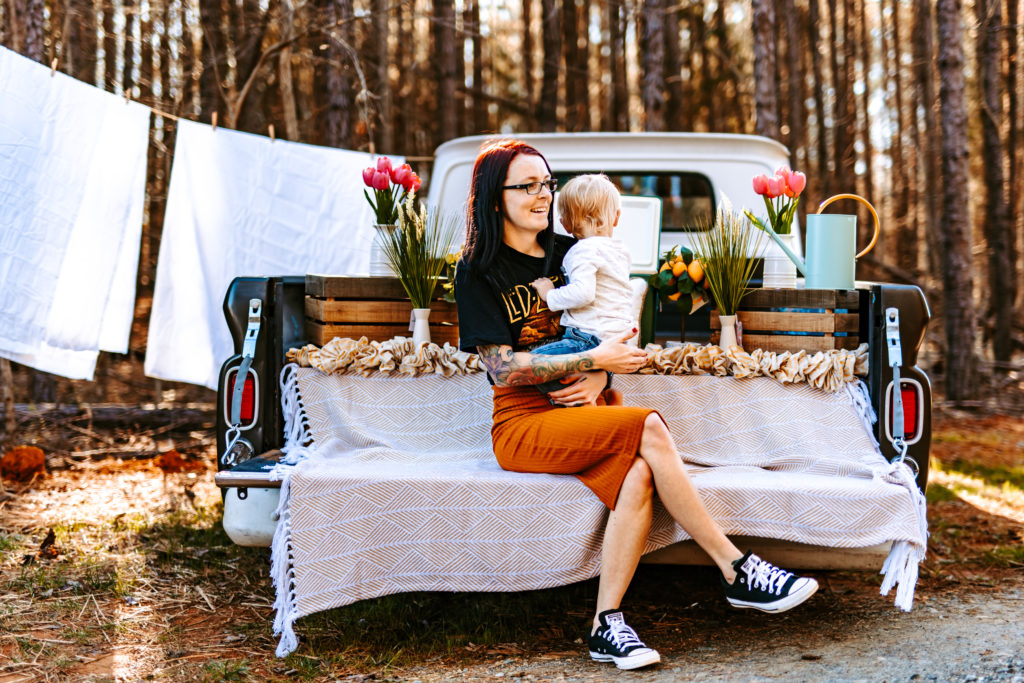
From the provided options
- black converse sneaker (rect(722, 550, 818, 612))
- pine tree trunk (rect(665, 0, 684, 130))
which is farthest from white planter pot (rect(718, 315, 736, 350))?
pine tree trunk (rect(665, 0, 684, 130))

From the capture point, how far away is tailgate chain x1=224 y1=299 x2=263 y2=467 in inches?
131

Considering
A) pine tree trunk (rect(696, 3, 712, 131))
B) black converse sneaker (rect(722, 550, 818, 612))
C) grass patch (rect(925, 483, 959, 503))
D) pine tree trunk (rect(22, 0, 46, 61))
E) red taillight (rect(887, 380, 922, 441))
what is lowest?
grass patch (rect(925, 483, 959, 503))

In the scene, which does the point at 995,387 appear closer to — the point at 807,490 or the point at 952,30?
the point at 952,30

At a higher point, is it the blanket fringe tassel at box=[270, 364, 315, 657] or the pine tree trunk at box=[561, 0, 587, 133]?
the pine tree trunk at box=[561, 0, 587, 133]

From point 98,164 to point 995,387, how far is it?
8.18 m

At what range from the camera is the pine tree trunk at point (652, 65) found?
379 inches

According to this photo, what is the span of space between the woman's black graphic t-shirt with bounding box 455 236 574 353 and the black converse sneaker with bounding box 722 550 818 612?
95 centimetres

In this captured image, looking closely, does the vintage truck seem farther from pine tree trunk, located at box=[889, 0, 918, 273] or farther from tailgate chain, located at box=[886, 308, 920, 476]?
pine tree trunk, located at box=[889, 0, 918, 273]

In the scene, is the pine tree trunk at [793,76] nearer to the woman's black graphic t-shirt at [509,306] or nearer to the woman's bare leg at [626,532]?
the woman's black graphic t-shirt at [509,306]

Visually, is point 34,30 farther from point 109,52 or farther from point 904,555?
point 109,52

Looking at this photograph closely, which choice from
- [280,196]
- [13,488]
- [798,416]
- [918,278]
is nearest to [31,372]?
[13,488]

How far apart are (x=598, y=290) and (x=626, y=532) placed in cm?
77

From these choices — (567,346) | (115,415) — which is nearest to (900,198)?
(115,415)

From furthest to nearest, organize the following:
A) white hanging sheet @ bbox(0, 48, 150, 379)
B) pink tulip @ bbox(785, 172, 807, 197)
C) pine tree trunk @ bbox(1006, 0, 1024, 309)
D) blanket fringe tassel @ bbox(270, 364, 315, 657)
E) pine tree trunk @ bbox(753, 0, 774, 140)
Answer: pine tree trunk @ bbox(1006, 0, 1024, 309), pine tree trunk @ bbox(753, 0, 774, 140), white hanging sheet @ bbox(0, 48, 150, 379), pink tulip @ bbox(785, 172, 807, 197), blanket fringe tassel @ bbox(270, 364, 315, 657)
